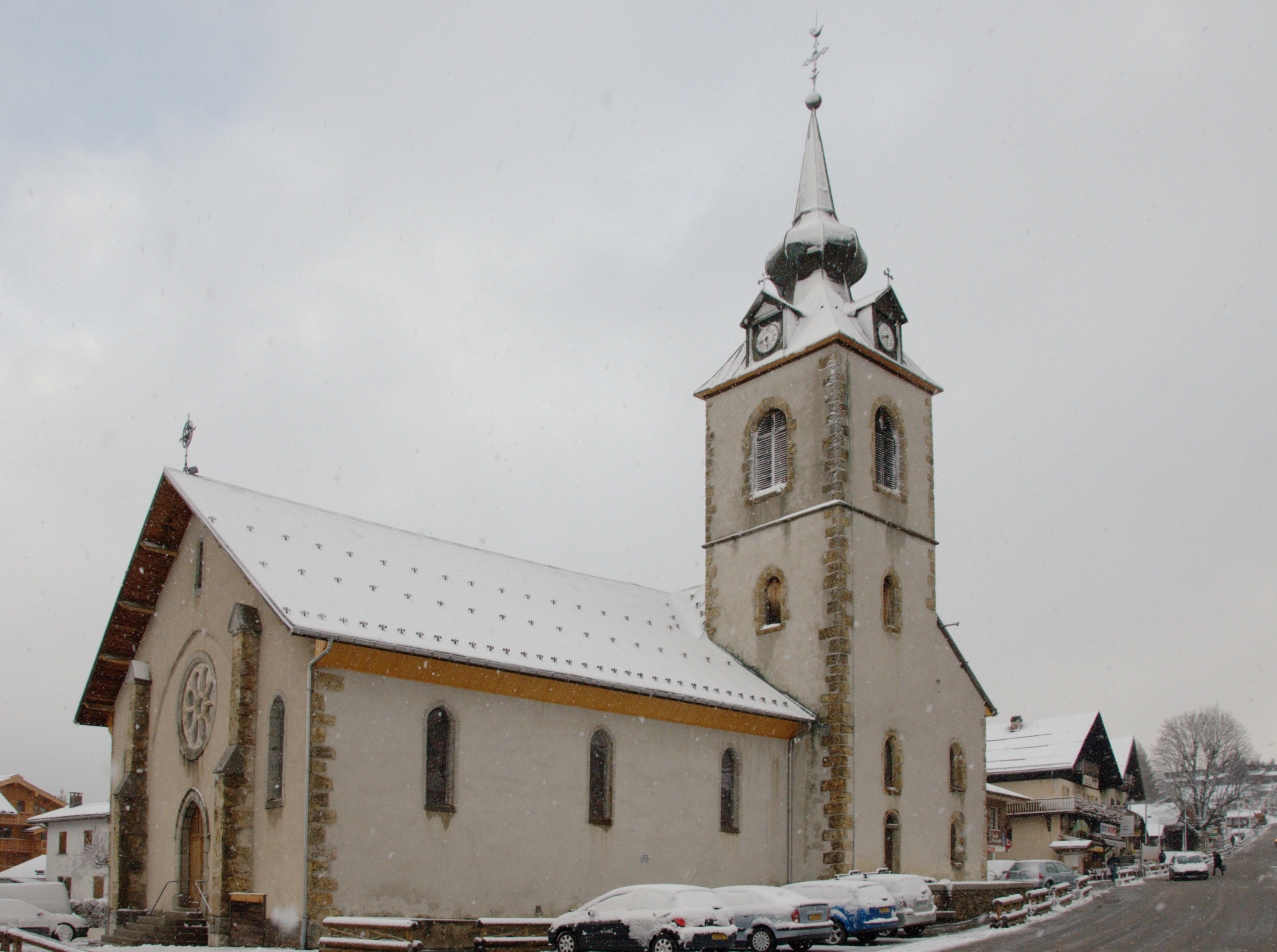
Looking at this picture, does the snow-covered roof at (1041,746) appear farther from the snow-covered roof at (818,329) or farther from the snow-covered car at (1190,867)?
the snow-covered roof at (818,329)

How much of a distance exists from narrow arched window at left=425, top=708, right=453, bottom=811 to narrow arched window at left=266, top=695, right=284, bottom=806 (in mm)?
2786

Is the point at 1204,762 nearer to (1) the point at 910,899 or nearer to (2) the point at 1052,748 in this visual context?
(2) the point at 1052,748

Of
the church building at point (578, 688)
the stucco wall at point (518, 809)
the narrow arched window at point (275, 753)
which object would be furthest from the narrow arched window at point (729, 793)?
the narrow arched window at point (275, 753)

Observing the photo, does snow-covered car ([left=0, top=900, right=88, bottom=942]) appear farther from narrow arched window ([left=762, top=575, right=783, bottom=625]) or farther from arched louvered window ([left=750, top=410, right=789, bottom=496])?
arched louvered window ([left=750, top=410, right=789, bottom=496])

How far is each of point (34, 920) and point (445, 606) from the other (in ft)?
44.1

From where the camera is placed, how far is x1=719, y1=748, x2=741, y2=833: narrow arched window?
3042 cm

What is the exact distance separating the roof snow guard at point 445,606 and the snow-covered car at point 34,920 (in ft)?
15.1

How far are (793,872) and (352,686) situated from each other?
13.8 m

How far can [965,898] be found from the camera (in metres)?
29.9

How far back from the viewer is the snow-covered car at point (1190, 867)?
49938 mm

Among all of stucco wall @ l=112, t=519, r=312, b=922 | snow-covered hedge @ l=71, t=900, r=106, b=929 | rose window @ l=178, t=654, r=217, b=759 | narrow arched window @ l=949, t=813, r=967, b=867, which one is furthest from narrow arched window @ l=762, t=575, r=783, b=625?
snow-covered hedge @ l=71, t=900, r=106, b=929

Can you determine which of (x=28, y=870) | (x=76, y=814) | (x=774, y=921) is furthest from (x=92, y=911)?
(x=774, y=921)

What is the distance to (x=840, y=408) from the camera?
34219 mm

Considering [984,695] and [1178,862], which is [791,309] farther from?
[1178,862]
